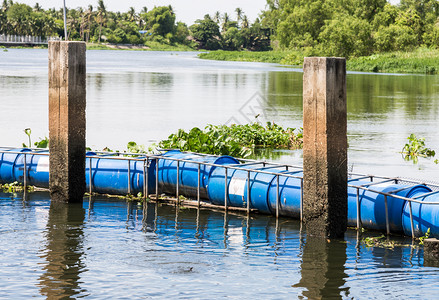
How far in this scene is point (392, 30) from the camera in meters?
112

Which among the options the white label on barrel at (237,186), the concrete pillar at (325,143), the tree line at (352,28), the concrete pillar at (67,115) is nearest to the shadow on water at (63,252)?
the concrete pillar at (67,115)

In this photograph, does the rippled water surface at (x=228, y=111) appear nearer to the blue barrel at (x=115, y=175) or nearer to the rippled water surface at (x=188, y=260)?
the blue barrel at (x=115, y=175)

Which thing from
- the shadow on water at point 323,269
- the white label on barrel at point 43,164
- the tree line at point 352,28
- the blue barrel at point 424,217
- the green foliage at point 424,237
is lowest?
the shadow on water at point 323,269

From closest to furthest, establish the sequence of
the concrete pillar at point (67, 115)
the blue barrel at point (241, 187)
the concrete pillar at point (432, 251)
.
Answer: the concrete pillar at point (432, 251) < the blue barrel at point (241, 187) < the concrete pillar at point (67, 115)

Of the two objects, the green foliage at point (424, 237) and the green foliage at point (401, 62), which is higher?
the green foliage at point (401, 62)

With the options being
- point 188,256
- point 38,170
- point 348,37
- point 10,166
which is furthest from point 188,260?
point 348,37

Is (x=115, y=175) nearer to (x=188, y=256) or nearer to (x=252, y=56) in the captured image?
(x=188, y=256)

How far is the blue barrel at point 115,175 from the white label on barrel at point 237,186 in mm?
2494

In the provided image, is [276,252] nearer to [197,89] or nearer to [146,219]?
[146,219]

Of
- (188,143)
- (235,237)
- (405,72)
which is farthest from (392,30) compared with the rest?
(235,237)

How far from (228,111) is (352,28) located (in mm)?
73196

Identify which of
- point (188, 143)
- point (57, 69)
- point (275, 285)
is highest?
point (57, 69)

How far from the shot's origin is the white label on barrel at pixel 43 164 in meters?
20.5

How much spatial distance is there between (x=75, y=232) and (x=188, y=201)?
3.49m
